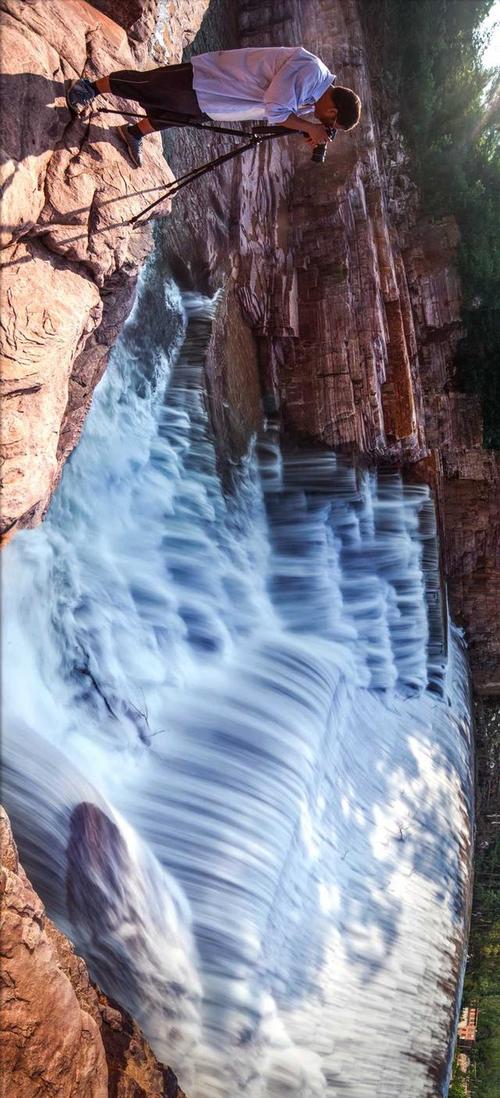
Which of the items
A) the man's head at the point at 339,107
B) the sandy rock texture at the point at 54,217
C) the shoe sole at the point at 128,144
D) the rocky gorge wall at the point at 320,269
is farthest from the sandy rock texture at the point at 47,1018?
the man's head at the point at 339,107

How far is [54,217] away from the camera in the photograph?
3537 millimetres

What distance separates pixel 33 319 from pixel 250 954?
452cm

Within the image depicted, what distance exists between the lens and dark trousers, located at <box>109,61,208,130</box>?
Result: 145 inches

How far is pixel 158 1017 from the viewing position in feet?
14.8

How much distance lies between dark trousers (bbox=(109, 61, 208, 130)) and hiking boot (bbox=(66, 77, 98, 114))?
125mm

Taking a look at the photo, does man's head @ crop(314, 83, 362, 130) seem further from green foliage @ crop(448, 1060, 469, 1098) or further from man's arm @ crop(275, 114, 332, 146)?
green foliage @ crop(448, 1060, 469, 1098)

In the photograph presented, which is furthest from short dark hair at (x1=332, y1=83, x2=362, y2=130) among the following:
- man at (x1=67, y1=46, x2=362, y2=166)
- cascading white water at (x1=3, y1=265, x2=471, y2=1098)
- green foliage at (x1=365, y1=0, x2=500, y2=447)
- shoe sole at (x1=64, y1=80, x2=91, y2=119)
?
green foliage at (x1=365, y1=0, x2=500, y2=447)

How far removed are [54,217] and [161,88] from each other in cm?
96

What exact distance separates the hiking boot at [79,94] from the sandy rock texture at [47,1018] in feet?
11.8

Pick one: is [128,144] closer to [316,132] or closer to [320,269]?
[316,132]

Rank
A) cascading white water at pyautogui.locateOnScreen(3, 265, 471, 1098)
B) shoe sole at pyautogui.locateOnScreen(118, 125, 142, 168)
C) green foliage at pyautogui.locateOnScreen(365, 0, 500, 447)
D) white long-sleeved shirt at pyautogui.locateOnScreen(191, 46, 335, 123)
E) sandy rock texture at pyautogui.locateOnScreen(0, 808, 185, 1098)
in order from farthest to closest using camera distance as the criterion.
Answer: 1. green foliage at pyautogui.locateOnScreen(365, 0, 500, 447)
2. cascading white water at pyautogui.locateOnScreen(3, 265, 471, 1098)
3. shoe sole at pyautogui.locateOnScreen(118, 125, 142, 168)
4. white long-sleeved shirt at pyautogui.locateOnScreen(191, 46, 335, 123)
5. sandy rock texture at pyautogui.locateOnScreen(0, 808, 185, 1098)

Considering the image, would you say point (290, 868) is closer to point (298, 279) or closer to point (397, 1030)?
point (397, 1030)

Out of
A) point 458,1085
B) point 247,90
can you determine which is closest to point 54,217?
point 247,90

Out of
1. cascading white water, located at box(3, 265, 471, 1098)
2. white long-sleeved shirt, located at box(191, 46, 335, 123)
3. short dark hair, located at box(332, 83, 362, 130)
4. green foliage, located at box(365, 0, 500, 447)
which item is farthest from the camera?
green foliage, located at box(365, 0, 500, 447)
